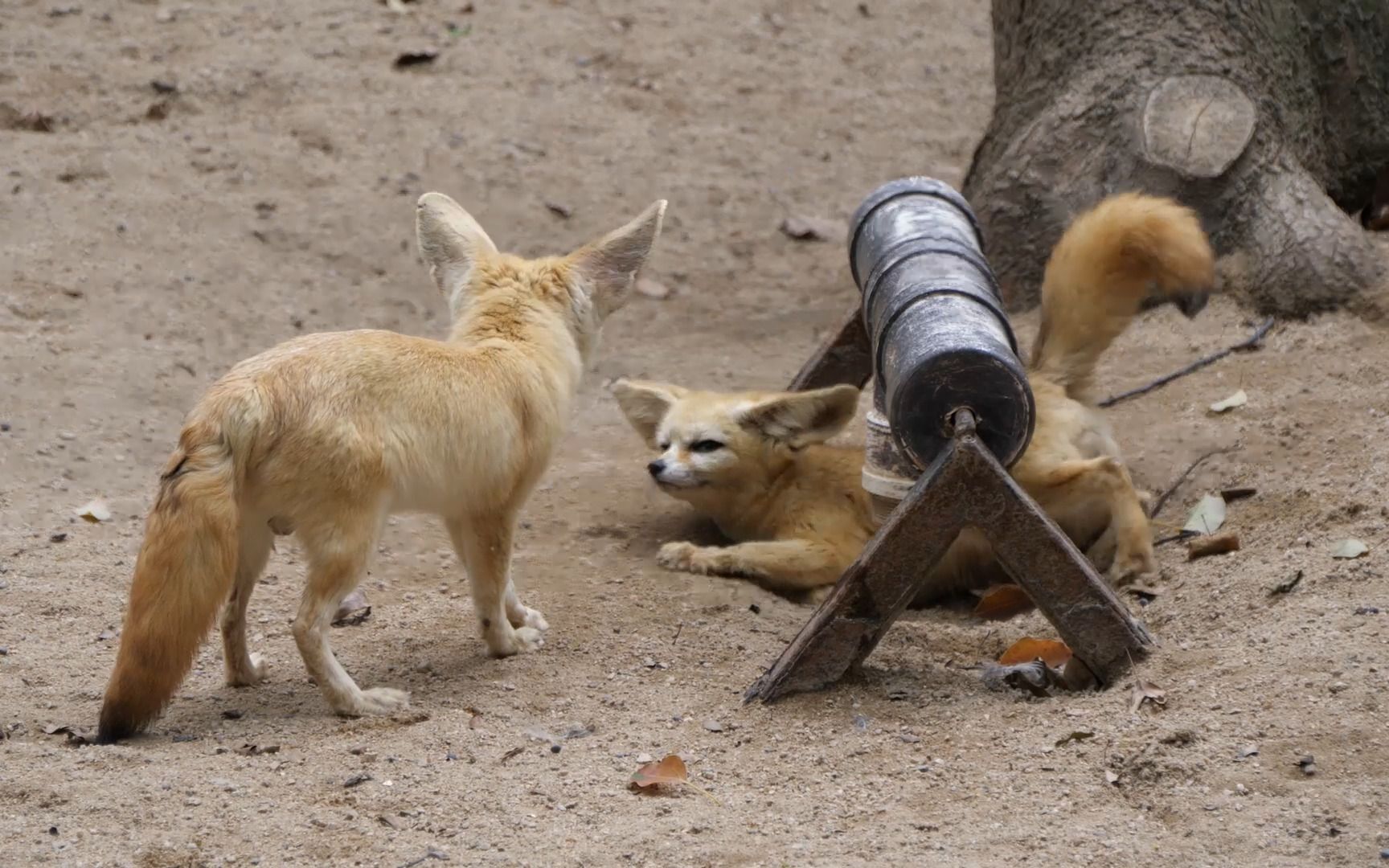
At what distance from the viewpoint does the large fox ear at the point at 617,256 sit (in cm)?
479

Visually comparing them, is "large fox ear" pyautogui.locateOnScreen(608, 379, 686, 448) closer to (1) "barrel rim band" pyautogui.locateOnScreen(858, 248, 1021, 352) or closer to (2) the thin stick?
(1) "barrel rim band" pyautogui.locateOnScreen(858, 248, 1021, 352)

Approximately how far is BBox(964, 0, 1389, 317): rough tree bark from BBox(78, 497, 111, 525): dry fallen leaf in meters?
3.95

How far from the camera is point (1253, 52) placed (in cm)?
643

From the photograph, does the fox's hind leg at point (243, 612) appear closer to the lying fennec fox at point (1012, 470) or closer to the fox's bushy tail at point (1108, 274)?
the lying fennec fox at point (1012, 470)

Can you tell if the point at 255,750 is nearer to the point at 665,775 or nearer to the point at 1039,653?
the point at 665,775

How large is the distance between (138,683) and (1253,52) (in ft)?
17.1

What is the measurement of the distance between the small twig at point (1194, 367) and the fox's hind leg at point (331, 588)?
3.29 m

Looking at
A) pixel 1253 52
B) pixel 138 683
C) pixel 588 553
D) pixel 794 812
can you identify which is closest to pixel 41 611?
pixel 138 683

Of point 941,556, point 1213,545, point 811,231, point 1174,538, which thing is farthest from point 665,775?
point 811,231

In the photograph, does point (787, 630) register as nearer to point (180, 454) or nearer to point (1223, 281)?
point (180, 454)

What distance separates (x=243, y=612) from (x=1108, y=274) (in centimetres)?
309

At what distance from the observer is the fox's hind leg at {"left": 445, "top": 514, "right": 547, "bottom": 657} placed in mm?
4438

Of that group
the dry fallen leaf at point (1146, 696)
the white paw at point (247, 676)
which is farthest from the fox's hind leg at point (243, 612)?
the dry fallen leaf at point (1146, 696)

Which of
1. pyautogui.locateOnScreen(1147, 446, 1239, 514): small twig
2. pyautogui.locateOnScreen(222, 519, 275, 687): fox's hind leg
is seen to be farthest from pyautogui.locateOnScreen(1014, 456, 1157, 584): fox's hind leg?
pyautogui.locateOnScreen(222, 519, 275, 687): fox's hind leg
